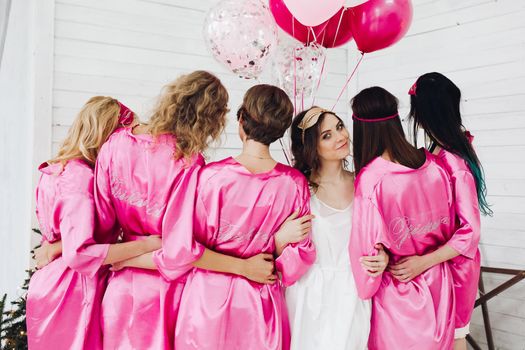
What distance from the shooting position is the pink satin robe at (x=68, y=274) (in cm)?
165

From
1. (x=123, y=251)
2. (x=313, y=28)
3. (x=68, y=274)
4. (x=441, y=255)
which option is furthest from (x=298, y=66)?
(x=68, y=274)

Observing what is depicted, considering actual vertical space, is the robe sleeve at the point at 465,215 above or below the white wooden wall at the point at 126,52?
below

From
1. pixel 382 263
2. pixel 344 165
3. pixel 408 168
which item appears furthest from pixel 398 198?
pixel 344 165

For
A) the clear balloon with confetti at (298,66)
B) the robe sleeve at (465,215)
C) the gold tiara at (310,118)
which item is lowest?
the robe sleeve at (465,215)

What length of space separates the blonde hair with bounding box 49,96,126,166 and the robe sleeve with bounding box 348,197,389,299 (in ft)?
3.25

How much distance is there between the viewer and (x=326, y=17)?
2.04 meters

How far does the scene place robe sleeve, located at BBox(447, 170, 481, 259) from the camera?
68.8 inches

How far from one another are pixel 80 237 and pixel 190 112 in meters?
0.58

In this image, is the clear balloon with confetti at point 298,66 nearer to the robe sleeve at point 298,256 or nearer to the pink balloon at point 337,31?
the pink balloon at point 337,31

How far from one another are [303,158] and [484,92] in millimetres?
1563

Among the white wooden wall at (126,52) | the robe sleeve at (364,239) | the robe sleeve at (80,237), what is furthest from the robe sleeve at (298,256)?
the white wooden wall at (126,52)

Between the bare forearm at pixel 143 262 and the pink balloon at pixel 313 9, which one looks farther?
the pink balloon at pixel 313 9

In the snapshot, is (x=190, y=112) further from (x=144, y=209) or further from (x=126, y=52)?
(x=126, y=52)

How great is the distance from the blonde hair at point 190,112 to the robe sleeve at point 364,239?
2.02 ft
